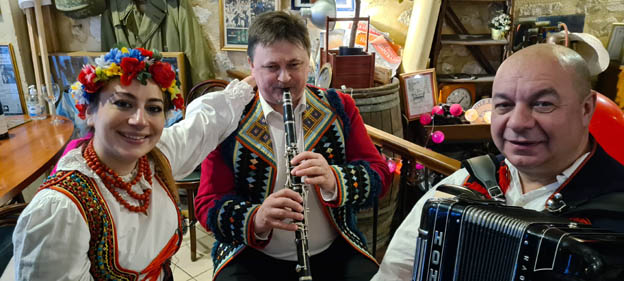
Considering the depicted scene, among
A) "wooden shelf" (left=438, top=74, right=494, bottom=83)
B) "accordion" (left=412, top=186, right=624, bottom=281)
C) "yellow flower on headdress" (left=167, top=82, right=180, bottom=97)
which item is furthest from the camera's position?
"wooden shelf" (left=438, top=74, right=494, bottom=83)

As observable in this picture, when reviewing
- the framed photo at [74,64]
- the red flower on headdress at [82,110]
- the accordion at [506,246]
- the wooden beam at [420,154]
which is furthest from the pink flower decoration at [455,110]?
the red flower on headdress at [82,110]

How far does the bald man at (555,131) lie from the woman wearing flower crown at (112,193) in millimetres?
1072

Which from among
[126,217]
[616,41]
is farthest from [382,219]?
[616,41]

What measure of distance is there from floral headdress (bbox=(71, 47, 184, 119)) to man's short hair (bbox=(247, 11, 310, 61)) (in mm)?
390

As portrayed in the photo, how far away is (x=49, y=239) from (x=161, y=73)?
22.3 inches

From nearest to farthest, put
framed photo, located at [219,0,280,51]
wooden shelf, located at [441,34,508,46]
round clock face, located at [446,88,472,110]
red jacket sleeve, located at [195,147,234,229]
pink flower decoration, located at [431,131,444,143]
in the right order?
red jacket sleeve, located at [195,147,234,229], pink flower decoration, located at [431,131,444,143], framed photo, located at [219,0,280,51], wooden shelf, located at [441,34,508,46], round clock face, located at [446,88,472,110]

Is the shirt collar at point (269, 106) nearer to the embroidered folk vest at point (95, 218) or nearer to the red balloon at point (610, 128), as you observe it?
the embroidered folk vest at point (95, 218)

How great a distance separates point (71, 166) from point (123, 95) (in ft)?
0.82

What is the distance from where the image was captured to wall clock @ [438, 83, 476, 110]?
4.24 metres

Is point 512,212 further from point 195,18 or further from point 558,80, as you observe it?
point 195,18

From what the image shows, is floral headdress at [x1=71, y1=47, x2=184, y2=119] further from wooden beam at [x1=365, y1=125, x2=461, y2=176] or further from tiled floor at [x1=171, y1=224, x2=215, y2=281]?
tiled floor at [x1=171, y1=224, x2=215, y2=281]

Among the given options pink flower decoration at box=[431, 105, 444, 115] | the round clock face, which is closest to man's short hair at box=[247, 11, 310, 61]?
pink flower decoration at box=[431, 105, 444, 115]

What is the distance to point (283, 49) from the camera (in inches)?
58.1

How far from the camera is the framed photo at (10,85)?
3752 millimetres
